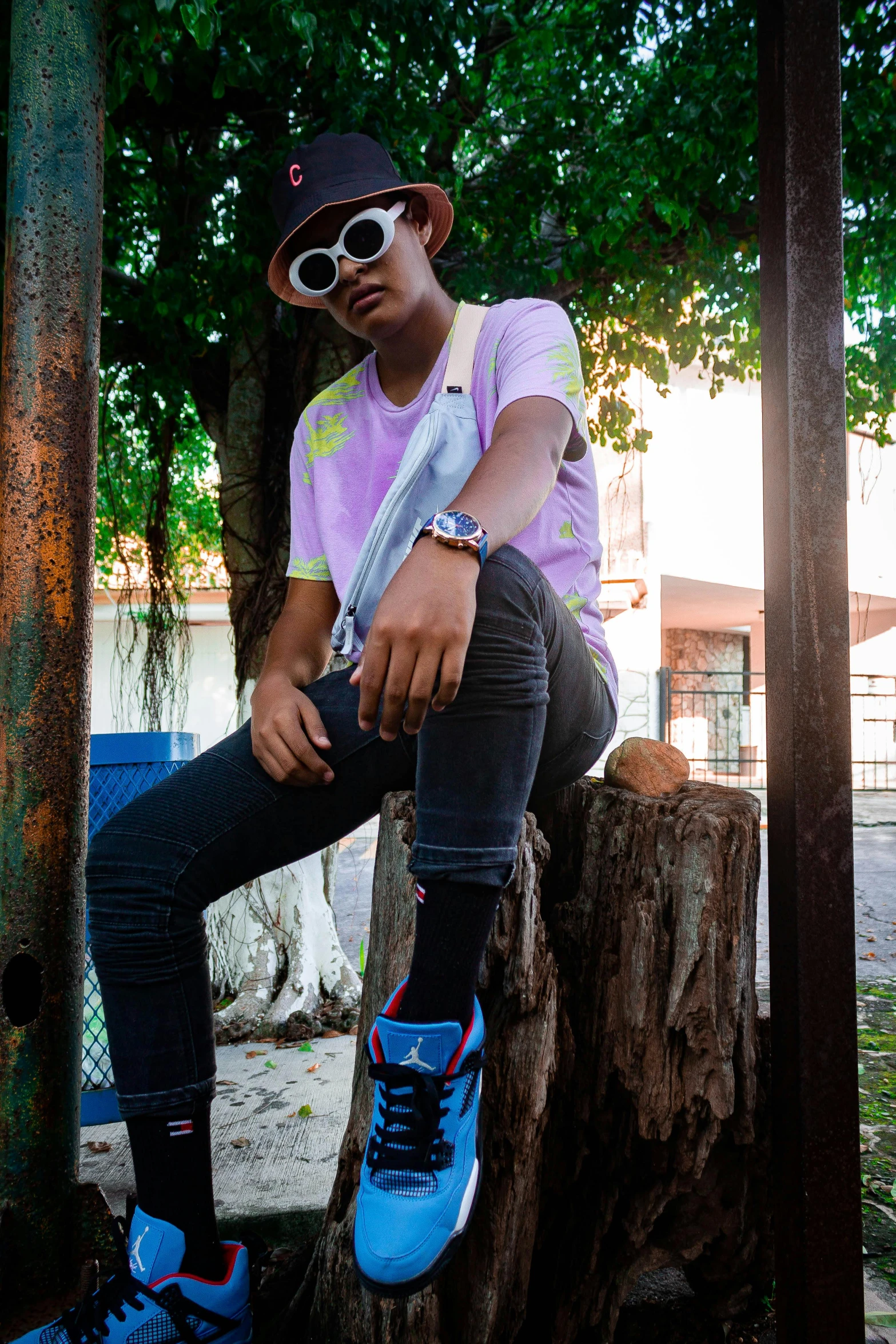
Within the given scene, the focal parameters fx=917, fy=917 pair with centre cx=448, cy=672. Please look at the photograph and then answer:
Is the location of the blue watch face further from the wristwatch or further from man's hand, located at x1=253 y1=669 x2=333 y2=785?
man's hand, located at x1=253 y1=669 x2=333 y2=785

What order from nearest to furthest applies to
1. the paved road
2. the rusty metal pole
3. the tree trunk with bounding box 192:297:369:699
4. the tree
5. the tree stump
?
1. the tree stump
2. the rusty metal pole
3. the tree
4. the tree trunk with bounding box 192:297:369:699
5. the paved road

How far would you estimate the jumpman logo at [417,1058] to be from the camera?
127 centimetres

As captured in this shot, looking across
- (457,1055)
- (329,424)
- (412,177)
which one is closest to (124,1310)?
(457,1055)

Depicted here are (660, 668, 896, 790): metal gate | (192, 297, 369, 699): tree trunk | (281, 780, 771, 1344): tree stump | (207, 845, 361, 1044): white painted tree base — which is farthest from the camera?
(660, 668, 896, 790): metal gate

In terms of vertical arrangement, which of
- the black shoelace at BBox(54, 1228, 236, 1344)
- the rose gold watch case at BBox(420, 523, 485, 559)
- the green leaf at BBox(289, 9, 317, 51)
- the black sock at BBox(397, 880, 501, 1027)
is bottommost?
the black shoelace at BBox(54, 1228, 236, 1344)

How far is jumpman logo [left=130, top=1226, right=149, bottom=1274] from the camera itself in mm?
1351

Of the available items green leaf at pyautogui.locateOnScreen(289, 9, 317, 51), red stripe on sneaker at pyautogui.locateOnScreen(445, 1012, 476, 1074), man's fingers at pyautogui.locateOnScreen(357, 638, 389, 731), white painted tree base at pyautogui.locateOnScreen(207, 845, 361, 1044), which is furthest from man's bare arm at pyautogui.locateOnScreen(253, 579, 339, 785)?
white painted tree base at pyautogui.locateOnScreen(207, 845, 361, 1044)

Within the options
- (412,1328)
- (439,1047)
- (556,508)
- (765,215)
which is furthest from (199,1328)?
(765,215)

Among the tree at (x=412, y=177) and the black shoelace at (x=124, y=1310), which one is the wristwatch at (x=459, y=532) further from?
the tree at (x=412, y=177)

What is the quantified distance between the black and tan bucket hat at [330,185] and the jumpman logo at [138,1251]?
5.58ft

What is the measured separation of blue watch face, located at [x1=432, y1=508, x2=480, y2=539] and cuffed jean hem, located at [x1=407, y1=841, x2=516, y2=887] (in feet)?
1.44

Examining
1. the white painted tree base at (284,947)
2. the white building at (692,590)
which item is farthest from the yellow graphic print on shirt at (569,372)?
the white building at (692,590)

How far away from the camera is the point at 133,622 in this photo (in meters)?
5.27

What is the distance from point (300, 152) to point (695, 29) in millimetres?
3040
